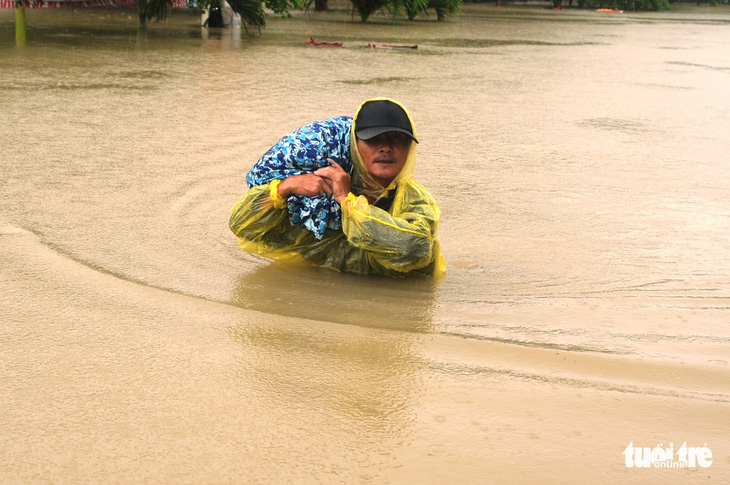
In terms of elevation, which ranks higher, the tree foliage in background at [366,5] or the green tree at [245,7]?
the tree foliage in background at [366,5]

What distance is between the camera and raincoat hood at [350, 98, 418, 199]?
3574mm

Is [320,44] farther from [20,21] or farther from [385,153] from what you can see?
[385,153]

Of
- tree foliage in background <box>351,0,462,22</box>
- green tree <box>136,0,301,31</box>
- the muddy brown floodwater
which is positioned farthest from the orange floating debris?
tree foliage in background <box>351,0,462,22</box>

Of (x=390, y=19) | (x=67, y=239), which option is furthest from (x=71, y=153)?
(x=390, y=19)

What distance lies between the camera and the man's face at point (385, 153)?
11.5ft

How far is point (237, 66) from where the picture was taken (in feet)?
35.3

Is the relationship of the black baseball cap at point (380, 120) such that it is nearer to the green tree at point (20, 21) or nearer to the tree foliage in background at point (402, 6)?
the green tree at point (20, 21)

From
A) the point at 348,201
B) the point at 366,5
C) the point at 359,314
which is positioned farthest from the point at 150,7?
the point at 359,314

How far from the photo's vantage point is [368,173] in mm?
3609

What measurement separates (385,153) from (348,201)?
0.81 ft

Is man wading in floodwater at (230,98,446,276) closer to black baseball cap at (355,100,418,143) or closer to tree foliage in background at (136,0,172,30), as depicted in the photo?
black baseball cap at (355,100,418,143)

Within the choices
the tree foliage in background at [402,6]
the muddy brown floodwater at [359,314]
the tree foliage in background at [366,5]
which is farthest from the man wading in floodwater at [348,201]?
the tree foliage in background at [366,5]

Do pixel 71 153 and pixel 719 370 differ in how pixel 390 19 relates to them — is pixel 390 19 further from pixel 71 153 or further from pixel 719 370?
pixel 719 370

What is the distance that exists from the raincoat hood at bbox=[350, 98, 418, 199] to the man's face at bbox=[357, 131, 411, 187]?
19mm
